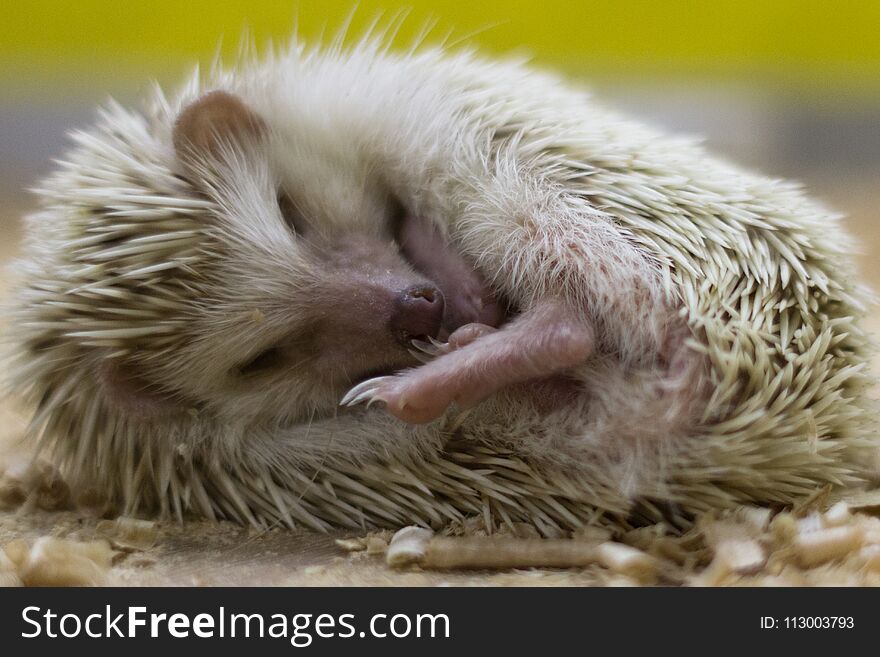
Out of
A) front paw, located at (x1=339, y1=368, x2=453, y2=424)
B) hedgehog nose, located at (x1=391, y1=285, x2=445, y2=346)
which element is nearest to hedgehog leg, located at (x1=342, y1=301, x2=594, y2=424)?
front paw, located at (x1=339, y1=368, x2=453, y2=424)

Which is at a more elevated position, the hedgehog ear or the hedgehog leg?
the hedgehog ear

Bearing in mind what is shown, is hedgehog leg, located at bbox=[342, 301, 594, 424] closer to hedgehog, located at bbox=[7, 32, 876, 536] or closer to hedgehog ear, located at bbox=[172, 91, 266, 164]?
A: hedgehog, located at bbox=[7, 32, 876, 536]

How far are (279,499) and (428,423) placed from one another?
Answer: 1.01 ft

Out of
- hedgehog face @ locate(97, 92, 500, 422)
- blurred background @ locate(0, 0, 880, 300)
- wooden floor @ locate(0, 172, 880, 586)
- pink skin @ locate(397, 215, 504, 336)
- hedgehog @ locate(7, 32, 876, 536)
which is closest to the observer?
wooden floor @ locate(0, 172, 880, 586)

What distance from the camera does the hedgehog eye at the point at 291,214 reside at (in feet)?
6.07

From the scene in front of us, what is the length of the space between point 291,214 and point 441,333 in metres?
0.40

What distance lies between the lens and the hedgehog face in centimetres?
167

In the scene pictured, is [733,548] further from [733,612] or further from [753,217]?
[753,217]

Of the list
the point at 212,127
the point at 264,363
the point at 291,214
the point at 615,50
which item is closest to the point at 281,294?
the point at 264,363

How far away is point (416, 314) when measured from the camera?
1.65 meters

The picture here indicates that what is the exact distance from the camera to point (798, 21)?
2.40 m

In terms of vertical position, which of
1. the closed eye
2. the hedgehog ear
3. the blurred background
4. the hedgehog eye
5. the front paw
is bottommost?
the front paw

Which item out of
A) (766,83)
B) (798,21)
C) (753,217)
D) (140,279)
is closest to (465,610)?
(140,279)

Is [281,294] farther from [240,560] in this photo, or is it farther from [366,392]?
[240,560]
